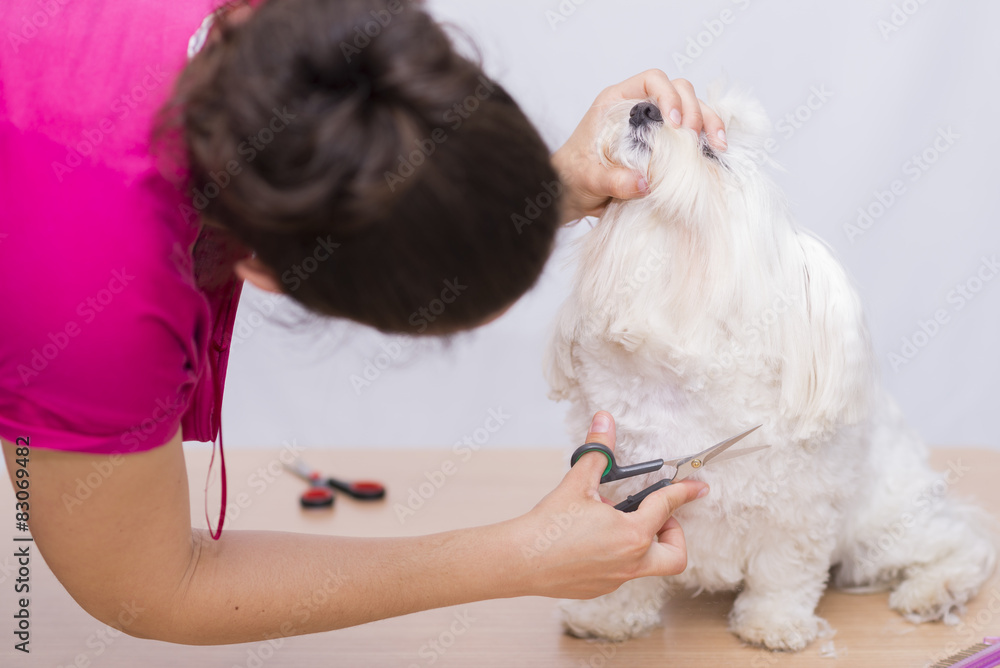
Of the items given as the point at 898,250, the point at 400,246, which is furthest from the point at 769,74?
the point at 400,246

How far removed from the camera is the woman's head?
0.54 m

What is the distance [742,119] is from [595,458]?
1.39 ft

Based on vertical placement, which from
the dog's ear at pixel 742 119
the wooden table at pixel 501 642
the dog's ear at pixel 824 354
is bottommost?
the wooden table at pixel 501 642

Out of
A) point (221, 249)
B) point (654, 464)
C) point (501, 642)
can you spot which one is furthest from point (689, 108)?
point (501, 642)

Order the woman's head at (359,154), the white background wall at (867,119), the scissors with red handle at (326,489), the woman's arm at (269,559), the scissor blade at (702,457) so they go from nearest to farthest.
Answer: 1. the woman's head at (359,154)
2. the woman's arm at (269,559)
3. the scissor blade at (702,457)
4. the scissors with red handle at (326,489)
5. the white background wall at (867,119)

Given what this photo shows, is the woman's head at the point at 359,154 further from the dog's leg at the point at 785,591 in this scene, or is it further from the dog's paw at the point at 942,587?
the dog's paw at the point at 942,587

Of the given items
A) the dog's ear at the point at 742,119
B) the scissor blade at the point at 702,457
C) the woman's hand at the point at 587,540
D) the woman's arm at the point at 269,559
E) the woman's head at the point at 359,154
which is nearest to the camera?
the woman's head at the point at 359,154

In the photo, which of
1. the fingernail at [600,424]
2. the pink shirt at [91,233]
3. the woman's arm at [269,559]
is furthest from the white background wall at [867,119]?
the pink shirt at [91,233]

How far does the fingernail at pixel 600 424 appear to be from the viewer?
0.94 m

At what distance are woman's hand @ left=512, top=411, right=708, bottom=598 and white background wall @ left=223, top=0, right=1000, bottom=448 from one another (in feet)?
2.75

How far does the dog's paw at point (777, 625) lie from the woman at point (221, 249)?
257 millimetres

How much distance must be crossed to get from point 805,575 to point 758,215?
42 centimetres

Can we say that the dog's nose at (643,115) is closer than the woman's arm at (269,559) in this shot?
No

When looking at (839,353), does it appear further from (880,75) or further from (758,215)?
(880,75)
